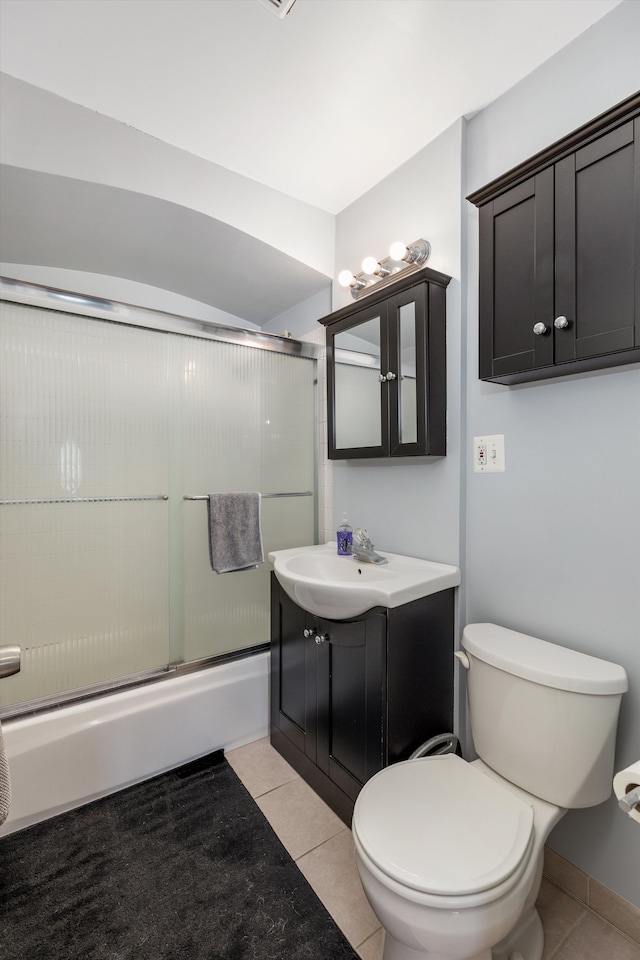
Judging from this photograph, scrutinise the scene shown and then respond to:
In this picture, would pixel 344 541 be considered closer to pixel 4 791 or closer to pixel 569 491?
pixel 569 491

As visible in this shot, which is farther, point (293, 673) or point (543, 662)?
point (293, 673)

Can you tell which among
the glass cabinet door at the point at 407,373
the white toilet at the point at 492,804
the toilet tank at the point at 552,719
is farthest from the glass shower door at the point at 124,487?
the toilet tank at the point at 552,719

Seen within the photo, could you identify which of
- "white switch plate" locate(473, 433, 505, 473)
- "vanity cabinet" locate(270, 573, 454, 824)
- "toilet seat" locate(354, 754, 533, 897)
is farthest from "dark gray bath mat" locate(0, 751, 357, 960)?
"white switch plate" locate(473, 433, 505, 473)

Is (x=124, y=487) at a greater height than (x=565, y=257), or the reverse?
(x=565, y=257)

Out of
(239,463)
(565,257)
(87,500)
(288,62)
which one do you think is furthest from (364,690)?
(288,62)

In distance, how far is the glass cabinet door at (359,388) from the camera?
1798mm

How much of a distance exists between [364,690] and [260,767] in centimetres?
75

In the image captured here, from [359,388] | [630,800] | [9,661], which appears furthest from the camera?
[359,388]

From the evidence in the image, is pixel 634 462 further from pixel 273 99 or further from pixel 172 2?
pixel 172 2

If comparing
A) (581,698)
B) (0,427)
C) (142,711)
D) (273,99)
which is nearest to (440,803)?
(581,698)

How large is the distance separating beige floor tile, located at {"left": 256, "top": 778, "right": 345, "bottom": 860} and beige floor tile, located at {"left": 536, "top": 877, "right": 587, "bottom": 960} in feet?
2.06

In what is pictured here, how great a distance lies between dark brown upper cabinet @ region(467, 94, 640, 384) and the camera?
106 cm

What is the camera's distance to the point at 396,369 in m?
1.72

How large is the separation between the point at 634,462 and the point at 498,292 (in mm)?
622
